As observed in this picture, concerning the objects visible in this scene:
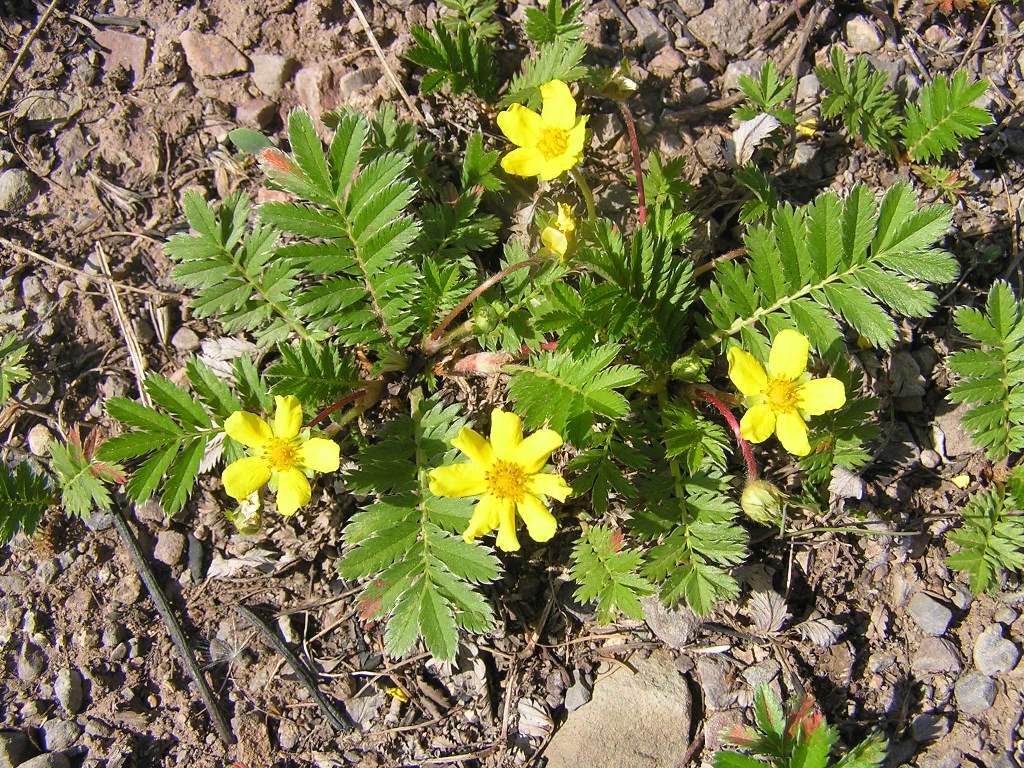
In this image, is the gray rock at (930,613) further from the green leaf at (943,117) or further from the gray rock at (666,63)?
the gray rock at (666,63)

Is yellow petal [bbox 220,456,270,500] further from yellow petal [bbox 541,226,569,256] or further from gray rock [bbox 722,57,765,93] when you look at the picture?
gray rock [bbox 722,57,765,93]

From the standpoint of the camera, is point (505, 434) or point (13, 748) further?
point (13, 748)

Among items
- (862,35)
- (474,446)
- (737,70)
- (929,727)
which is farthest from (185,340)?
(929,727)

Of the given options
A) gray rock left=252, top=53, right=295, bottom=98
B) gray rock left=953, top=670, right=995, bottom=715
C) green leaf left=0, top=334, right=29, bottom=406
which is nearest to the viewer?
gray rock left=953, top=670, right=995, bottom=715

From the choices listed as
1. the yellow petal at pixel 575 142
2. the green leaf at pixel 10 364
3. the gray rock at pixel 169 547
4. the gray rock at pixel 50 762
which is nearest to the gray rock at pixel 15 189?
the green leaf at pixel 10 364

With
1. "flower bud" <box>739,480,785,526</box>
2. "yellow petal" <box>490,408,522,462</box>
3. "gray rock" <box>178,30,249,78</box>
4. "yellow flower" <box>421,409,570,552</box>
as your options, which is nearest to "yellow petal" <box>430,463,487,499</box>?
"yellow flower" <box>421,409,570,552</box>

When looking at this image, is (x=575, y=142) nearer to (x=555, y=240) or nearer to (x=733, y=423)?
(x=555, y=240)

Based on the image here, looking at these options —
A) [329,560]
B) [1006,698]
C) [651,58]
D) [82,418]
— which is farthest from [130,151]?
[1006,698]
